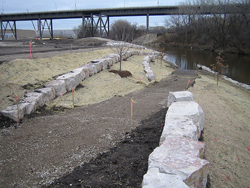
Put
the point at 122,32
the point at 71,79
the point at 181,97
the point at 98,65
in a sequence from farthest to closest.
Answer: the point at 122,32 < the point at 98,65 < the point at 71,79 < the point at 181,97

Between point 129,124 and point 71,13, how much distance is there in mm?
49324

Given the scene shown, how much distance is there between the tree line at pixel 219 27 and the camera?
36.8m

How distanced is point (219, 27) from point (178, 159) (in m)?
46.2

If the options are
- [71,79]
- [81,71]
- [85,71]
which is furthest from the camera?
[85,71]

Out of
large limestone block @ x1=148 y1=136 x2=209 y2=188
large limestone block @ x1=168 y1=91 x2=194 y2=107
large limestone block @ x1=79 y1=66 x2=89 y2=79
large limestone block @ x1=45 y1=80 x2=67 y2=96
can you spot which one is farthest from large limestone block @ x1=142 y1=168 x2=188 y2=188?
large limestone block @ x1=79 y1=66 x2=89 y2=79

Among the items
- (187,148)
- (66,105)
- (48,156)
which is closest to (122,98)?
(66,105)

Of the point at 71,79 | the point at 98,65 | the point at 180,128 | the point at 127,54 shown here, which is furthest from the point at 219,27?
the point at 180,128

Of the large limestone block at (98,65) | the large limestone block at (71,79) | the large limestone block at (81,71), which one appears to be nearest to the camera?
the large limestone block at (71,79)

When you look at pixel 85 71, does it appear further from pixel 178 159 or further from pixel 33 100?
pixel 178 159

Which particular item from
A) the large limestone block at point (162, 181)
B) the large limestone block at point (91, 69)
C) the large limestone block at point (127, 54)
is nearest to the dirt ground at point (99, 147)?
the large limestone block at point (162, 181)

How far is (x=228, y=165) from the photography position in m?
4.17

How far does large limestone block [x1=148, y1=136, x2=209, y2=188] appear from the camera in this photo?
2.81 meters

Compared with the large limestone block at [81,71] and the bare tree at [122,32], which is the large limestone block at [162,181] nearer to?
the large limestone block at [81,71]

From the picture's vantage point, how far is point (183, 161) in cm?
305
